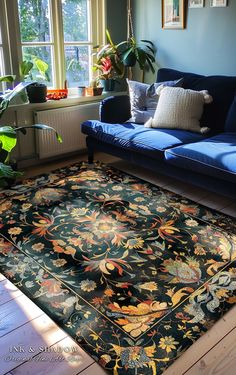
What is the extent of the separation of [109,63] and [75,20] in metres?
0.58

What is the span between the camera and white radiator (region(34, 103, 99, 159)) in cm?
364

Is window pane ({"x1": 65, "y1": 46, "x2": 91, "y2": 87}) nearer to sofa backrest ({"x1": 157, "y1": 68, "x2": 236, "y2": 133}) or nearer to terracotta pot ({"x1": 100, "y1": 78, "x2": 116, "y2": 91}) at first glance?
terracotta pot ({"x1": 100, "y1": 78, "x2": 116, "y2": 91})

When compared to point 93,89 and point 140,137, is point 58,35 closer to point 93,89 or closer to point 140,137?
point 93,89

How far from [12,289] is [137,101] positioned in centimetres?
227

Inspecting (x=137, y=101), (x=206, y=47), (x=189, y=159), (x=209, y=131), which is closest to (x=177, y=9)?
(x=206, y=47)

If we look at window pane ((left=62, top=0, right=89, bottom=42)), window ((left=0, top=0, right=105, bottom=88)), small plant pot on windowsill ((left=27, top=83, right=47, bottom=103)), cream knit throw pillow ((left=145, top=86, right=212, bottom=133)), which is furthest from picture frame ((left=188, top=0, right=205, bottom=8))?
small plant pot on windowsill ((left=27, top=83, right=47, bottom=103))

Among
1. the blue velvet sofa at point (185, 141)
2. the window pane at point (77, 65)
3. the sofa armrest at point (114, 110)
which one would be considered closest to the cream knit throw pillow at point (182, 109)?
the blue velvet sofa at point (185, 141)

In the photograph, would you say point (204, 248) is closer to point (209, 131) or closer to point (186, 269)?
point (186, 269)

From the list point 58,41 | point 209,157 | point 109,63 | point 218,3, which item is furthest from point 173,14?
point 209,157

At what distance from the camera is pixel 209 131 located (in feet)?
10.8

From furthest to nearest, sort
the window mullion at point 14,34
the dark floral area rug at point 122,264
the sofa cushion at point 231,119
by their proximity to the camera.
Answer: the window mullion at point 14,34, the sofa cushion at point 231,119, the dark floral area rug at point 122,264

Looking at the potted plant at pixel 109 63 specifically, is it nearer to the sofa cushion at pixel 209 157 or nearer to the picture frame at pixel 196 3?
the picture frame at pixel 196 3

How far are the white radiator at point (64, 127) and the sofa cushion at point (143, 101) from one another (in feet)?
1.89

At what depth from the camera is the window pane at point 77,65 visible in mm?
4004
